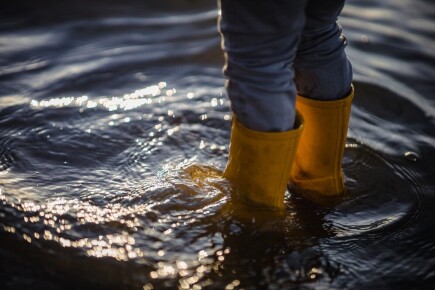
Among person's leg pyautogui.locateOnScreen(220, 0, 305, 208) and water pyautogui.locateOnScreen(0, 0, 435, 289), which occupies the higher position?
person's leg pyautogui.locateOnScreen(220, 0, 305, 208)

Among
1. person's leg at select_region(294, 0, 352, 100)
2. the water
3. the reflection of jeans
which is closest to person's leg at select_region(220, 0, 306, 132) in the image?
the reflection of jeans

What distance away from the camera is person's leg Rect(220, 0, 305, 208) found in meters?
1.20

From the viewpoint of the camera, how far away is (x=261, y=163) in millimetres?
1431

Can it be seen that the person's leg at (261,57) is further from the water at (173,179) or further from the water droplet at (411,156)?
the water droplet at (411,156)

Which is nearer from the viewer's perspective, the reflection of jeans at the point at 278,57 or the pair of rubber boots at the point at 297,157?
the reflection of jeans at the point at 278,57

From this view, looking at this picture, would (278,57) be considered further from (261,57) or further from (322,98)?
(322,98)

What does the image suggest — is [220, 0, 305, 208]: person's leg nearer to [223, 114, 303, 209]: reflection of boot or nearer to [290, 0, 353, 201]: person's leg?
[223, 114, 303, 209]: reflection of boot

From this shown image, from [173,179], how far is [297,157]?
41cm

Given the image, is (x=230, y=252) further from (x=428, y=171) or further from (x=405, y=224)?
(x=428, y=171)

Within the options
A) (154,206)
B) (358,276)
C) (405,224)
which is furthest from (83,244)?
(405,224)

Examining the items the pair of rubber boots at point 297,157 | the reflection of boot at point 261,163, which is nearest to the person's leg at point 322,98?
the pair of rubber boots at point 297,157

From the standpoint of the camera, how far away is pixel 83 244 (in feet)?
4.65

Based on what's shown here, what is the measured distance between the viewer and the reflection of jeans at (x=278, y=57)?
120 centimetres

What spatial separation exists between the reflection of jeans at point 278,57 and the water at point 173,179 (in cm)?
34
